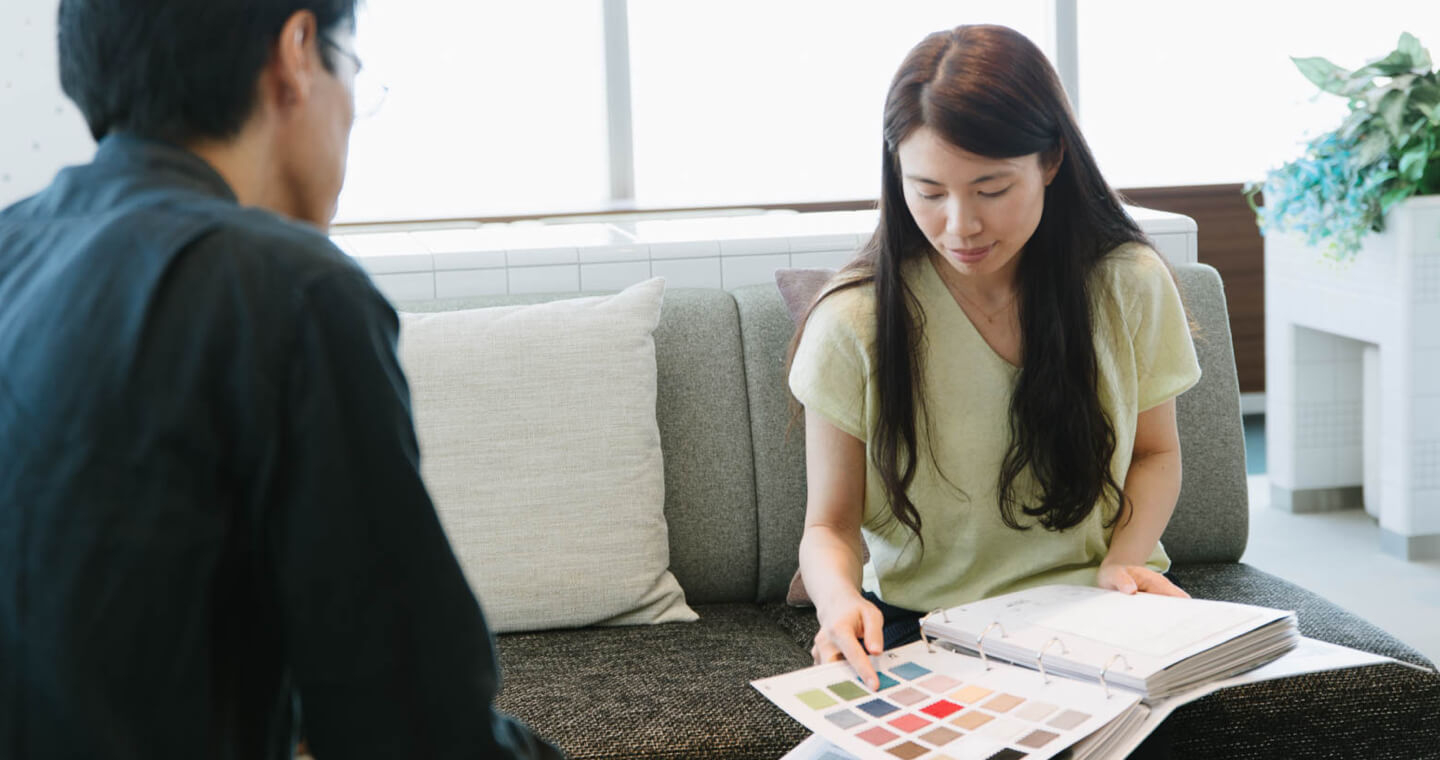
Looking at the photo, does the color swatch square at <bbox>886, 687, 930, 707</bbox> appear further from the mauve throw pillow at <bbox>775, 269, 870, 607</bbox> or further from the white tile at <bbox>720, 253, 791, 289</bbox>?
the white tile at <bbox>720, 253, 791, 289</bbox>

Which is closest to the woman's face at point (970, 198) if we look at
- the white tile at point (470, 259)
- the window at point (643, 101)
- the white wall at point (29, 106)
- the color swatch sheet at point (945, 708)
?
the color swatch sheet at point (945, 708)

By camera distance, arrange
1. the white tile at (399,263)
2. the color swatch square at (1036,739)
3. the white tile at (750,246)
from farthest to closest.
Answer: the white tile at (750,246)
the white tile at (399,263)
the color swatch square at (1036,739)

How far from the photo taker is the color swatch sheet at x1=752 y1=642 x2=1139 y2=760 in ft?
3.90

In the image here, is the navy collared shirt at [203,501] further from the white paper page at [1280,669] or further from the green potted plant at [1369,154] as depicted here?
the green potted plant at [1369,154]

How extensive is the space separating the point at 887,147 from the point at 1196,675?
0.67m

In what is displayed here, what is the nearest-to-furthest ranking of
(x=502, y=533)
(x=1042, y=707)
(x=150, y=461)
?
(x=150, y=461)
(x=1042, y=707)
(x=502, y=533)

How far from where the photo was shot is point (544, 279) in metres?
2.29

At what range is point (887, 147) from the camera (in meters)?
1.62

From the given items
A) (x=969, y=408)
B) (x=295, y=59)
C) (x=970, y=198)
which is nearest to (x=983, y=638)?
(x=969, y=408)

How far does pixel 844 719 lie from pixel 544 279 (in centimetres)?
120

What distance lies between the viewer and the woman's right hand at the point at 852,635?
1.36 m

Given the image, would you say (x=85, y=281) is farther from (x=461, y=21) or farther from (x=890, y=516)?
(x=461, y=21)

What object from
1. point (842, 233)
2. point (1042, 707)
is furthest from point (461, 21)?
point (1042, 707)

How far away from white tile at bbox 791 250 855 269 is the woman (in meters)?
0.63
